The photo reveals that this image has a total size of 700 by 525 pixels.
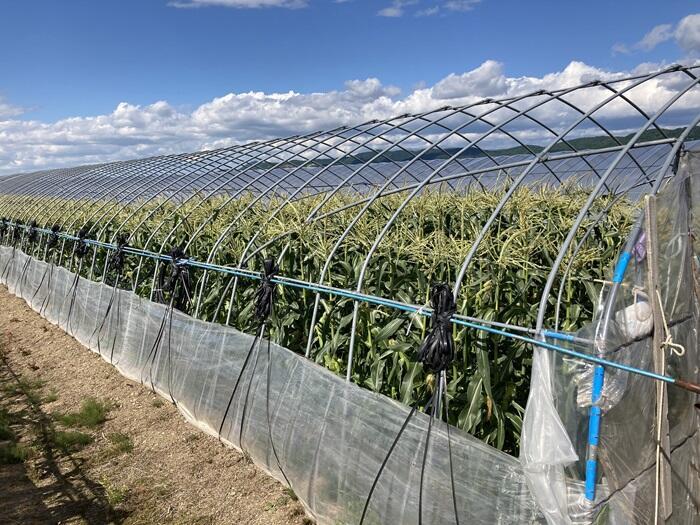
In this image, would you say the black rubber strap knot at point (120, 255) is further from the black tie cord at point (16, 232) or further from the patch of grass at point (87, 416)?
the black tie cord at point (16, 232)

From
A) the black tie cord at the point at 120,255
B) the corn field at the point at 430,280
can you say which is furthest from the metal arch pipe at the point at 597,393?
the black tie cord at the point at 120,255

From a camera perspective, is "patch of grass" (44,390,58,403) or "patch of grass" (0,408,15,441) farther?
"patch of grass" (44,390,58,403)

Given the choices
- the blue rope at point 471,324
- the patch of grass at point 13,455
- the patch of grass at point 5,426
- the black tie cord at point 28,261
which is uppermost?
the blue rope at point 471,324

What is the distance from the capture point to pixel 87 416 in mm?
7262

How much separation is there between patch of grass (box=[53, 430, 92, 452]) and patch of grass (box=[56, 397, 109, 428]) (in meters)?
0.36

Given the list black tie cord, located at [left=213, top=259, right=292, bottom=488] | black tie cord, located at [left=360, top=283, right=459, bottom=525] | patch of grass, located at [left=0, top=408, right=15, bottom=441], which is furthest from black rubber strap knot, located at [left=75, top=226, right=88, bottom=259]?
black tie cord, located at [left=360, top=283, right=459, bottom=525]

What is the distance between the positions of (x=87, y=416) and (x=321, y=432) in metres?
3.77

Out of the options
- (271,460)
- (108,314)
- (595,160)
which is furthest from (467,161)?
(271,460)

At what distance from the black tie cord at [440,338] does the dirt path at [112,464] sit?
208 centimetres

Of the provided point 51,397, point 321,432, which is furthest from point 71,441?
point 321,432

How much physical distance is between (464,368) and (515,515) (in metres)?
1.22

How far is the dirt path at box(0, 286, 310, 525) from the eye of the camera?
528cm

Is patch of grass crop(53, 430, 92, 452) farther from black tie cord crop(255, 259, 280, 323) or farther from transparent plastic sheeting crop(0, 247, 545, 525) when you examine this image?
black tie cord crop(255, 259, 280, 323)

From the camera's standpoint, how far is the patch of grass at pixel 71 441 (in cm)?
652
